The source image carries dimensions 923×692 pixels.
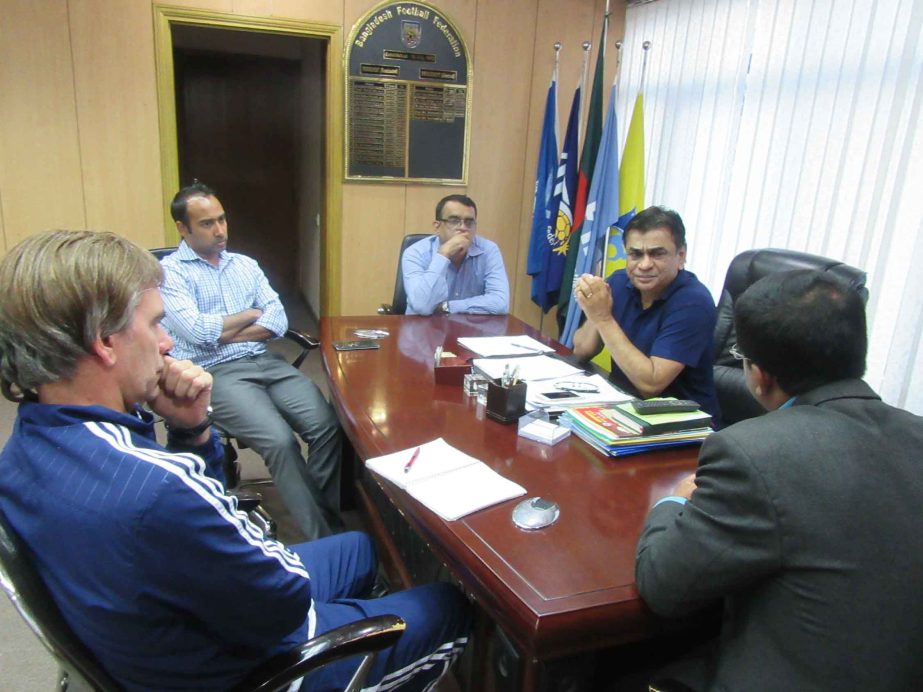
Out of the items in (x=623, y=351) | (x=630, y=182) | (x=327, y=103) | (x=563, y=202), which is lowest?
(x=623, y=351)

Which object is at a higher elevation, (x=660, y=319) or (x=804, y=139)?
(x=804, y=139)

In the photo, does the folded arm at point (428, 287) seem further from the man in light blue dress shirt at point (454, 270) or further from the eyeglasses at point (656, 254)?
the eyeglasses at point (656, 254)

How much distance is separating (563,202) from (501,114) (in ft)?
2.37

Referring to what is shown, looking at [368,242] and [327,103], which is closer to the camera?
[327,103]

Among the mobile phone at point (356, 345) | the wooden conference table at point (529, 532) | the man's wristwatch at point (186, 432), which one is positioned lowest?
the wooden conference table at point (529, 532)

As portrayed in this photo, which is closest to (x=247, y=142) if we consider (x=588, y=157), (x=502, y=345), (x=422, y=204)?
(x=422, y=204)

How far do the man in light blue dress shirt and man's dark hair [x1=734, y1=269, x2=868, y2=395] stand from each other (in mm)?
1816

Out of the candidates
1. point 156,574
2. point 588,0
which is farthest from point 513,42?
point 156,574

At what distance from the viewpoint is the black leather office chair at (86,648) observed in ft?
2.57

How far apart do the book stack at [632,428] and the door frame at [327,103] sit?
2716mm

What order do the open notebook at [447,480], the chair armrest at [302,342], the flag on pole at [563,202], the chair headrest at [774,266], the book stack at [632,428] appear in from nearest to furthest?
the open notebook at [447,480] → the book stack at [632,428] → the chair headrest at [774,266] → the chair armrest at [302,342] → the flag on pole at [563,202]

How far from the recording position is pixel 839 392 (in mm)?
948

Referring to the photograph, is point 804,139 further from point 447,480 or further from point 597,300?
point 447,480

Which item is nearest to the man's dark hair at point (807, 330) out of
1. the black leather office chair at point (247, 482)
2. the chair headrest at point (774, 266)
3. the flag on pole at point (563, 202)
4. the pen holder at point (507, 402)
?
the pen holder at point (507, 402)
